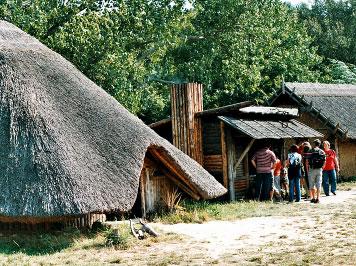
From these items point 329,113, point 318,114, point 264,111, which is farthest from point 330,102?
point 264,111

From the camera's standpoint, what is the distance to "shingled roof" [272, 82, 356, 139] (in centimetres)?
2434

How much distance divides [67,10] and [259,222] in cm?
1224

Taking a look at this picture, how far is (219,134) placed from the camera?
1802 cm

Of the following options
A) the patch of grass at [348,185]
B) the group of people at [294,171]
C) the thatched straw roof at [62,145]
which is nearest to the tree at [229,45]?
the patch of grass at [348,185]

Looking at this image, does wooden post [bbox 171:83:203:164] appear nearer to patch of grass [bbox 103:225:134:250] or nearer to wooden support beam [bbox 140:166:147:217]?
wooden support beam [bbox 140:166:147:217]

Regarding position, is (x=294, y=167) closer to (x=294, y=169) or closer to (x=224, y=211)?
(x=294, y=169)

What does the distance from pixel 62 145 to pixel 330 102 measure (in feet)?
56.8

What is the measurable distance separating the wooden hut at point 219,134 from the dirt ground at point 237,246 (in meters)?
4.11

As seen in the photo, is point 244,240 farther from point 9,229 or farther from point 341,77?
point 341,77

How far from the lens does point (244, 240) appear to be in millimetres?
11203

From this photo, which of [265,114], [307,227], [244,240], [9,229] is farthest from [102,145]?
[265,114]

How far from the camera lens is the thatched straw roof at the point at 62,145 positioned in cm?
1094

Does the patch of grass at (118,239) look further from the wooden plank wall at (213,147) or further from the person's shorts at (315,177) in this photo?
the wooden plank wall at (213,147)

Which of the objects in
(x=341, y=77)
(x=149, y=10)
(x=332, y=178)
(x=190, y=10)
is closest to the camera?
(x=332, y=178)
